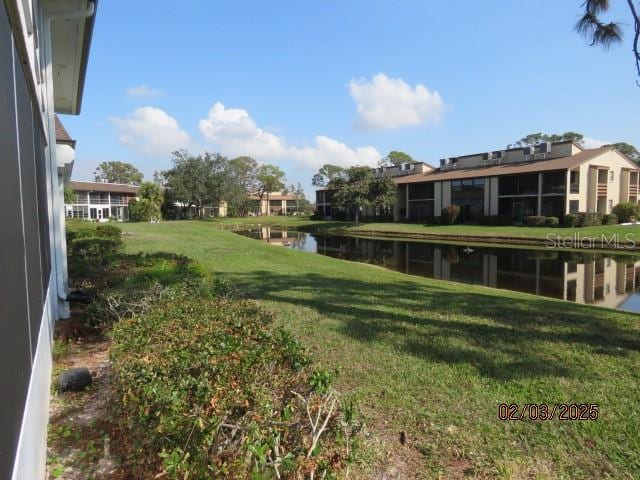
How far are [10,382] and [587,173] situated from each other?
4187cm

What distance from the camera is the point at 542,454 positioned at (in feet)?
10.2

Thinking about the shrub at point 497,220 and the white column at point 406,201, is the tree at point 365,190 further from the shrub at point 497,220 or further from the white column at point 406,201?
the shrub at point 497,220

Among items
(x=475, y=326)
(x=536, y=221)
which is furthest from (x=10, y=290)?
(x=536, y=221)

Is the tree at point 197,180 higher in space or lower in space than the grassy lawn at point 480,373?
higher

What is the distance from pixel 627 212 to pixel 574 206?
3.81 meters

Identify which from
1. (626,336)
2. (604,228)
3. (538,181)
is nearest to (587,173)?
(538,181)

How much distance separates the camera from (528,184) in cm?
3731

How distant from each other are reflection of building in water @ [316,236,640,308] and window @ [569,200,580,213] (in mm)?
12899

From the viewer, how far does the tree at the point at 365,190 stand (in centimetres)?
4391

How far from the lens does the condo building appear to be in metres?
34.9

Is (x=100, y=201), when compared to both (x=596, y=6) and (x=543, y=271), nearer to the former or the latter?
(x=543, y=271)

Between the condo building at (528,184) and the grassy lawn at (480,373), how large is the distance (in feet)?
102

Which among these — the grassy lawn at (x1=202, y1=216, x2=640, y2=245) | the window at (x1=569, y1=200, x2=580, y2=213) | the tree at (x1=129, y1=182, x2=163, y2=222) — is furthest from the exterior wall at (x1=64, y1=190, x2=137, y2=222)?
the window at (x1=569, y1=200, x2=580, y2=213)
